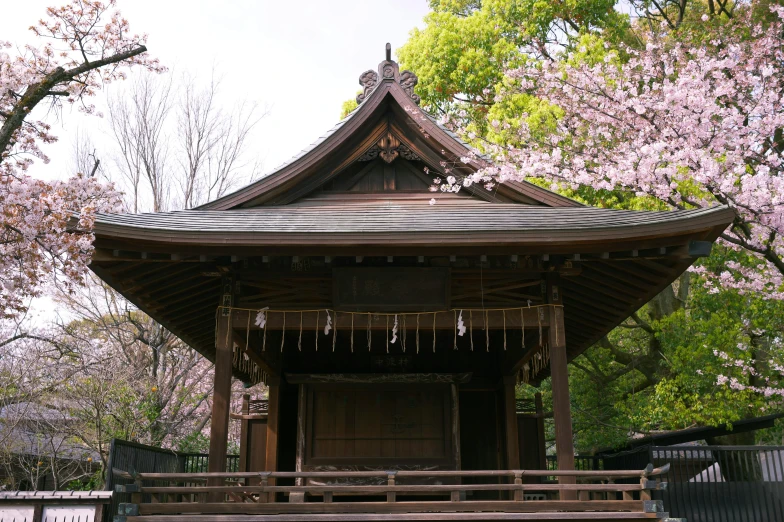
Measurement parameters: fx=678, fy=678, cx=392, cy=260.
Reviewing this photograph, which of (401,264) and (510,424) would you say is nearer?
(401,264)

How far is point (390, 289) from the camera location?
879cm

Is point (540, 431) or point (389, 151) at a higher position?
point (389, 151)

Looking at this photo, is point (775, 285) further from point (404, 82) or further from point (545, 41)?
point (545, 41)

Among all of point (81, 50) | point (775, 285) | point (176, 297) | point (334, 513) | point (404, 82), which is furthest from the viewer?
point (775, 285)

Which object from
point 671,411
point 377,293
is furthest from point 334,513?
point 671,411

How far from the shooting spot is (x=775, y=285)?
13.3 metres

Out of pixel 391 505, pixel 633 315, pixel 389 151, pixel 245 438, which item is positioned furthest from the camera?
pixel 633 315

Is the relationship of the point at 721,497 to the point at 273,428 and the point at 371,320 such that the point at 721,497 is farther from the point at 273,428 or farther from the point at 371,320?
the point at 273,428

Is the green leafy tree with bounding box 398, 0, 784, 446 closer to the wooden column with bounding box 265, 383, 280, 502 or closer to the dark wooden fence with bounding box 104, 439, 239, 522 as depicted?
the wooden column with bounding box 265, 383, 280, 502

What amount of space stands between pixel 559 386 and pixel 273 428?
549 centimetres

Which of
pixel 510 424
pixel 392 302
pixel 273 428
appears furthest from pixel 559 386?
pixel 273 428

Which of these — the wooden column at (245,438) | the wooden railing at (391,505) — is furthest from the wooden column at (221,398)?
the wooden column at (245,438)

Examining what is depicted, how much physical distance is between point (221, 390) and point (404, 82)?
5645mm

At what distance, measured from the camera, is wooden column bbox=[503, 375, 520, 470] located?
1145 centimetres
